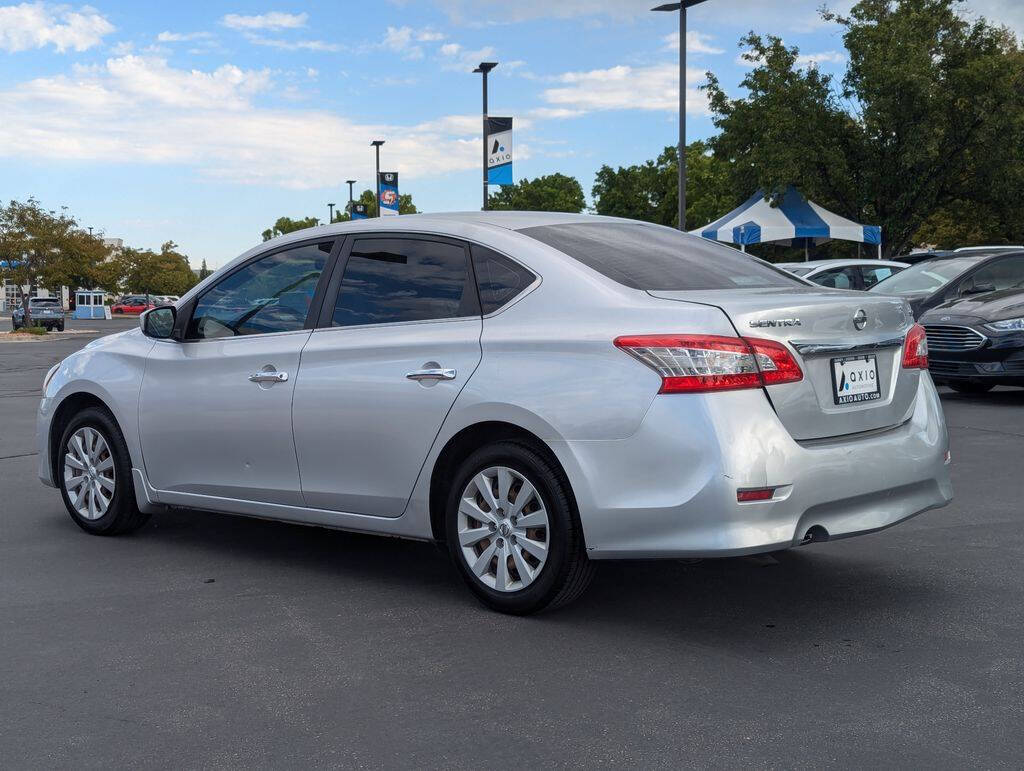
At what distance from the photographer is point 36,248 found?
55656 millimetres

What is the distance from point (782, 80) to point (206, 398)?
31.2 m

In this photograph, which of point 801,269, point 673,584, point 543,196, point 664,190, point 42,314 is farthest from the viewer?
point 543,196

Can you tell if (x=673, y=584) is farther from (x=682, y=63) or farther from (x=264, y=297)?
(x=682, y=63)

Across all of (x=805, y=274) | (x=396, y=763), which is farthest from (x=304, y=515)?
(x=805, y=274)

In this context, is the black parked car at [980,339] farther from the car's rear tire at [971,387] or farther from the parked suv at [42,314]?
the parked suv at [42,314]

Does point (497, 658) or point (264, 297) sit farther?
point (264, 297)

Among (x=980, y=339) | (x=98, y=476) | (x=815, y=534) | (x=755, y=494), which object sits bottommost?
(x=98, y=476)

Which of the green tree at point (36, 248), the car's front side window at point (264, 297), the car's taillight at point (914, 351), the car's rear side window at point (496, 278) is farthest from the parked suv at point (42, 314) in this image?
the car's taillight at point (914, 351)

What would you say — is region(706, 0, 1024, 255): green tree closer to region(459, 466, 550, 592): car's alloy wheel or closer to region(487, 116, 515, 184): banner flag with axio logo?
region(487, 116, 515, 184): banner flag with axio logo

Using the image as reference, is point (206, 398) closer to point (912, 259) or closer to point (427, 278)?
point (427, 278)

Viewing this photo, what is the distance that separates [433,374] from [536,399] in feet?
1.87

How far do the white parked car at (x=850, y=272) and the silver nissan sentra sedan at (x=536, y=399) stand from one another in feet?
39.9

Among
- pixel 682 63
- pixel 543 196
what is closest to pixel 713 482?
pixel 682 63

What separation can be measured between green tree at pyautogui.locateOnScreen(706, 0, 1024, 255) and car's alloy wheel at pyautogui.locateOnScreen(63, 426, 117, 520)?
27959 millimetres
